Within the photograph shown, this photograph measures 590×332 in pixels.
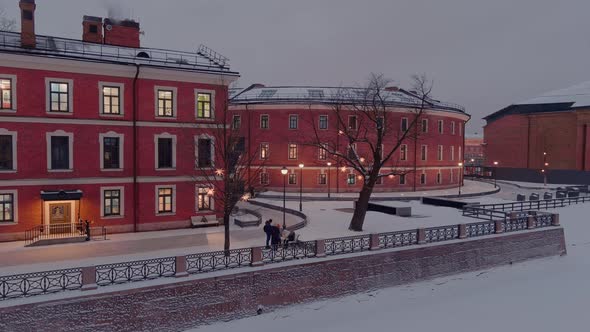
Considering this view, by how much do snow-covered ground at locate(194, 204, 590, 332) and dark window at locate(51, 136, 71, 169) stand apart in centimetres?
1239

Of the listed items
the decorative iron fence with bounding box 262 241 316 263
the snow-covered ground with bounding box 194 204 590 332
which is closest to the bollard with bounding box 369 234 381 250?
the snow-covered ground with bounding box 194 204 590 332

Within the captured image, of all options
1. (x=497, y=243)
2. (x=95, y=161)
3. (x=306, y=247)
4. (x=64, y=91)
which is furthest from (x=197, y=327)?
(x=497, y=243)

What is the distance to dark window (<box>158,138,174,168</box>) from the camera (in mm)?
24219

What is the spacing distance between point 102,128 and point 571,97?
6339 cm

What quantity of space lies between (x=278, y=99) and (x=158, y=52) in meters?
19.0

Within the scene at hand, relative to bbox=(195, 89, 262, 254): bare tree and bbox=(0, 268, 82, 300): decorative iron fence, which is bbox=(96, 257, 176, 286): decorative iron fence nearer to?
bbox=(0, 268, 82, 300): decorative iron fence

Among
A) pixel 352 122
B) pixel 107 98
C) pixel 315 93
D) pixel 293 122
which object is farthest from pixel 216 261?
pixel 315 93

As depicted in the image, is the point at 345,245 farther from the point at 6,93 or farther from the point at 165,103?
the point at 6,93

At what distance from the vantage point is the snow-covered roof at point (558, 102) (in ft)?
193

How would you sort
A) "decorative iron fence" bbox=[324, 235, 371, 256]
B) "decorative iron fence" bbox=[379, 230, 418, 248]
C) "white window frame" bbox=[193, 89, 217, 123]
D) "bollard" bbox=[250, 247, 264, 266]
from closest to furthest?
"bollard" bbox=[250, 247, 264, 266] → "decorative iron fence" bbox=[324, 235, 371, 256] → "decorative iron fence" bbox=[379, 230, 418, 248] → "white window frame" bbox=[193, 89, 217, 123]

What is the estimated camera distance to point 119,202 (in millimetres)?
23141

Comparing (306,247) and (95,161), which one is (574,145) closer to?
(306,247)

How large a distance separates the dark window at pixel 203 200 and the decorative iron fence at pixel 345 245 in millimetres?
9508

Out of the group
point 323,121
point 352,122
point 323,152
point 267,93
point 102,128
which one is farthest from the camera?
point 267,93
